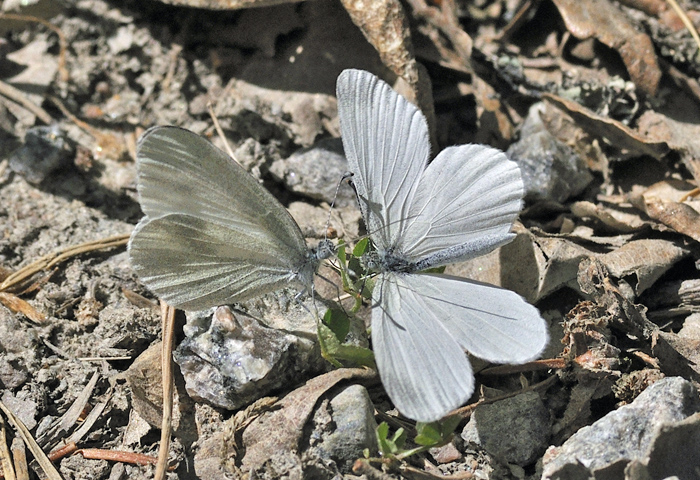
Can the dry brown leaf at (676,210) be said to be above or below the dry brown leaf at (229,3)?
below

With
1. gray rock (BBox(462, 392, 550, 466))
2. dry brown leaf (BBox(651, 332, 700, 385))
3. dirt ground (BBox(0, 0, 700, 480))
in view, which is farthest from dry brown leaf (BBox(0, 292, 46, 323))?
dry brown leaf (BBox(651, 332, 700, 385))

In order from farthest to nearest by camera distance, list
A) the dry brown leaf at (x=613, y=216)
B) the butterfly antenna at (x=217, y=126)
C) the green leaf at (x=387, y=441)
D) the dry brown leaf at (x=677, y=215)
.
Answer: the butterfly antenna at (x=217, y=126), the dry brown leaf at (x=613, y=216), the dry brown leaf at (x=677, y=215), the green leaf at (x=387, y=441)

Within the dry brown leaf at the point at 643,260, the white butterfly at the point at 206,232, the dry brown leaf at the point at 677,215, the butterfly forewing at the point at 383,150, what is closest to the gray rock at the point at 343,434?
the white butterfly at the point at 206,232

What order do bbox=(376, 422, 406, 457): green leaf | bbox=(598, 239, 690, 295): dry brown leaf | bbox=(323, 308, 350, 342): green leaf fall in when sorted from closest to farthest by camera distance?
bbox=(376, 422, 406, 457): green leaf < bbox=(323, 308, 350, 342): green leaf < bbox=(598, 239, 690, 295): dry brown leaf

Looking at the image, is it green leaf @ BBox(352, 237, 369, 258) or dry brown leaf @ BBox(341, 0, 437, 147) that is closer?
green leaf @ BBox(352, 237, 369, 258)

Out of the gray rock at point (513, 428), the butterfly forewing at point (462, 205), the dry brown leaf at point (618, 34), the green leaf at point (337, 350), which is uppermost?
the dry brown leaf at point (618, 34)

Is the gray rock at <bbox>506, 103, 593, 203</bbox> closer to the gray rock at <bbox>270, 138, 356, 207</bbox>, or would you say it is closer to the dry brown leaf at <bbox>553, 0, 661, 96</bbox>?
the dry brown leaf at <bbox>553, 0, 661, 96</bbox>

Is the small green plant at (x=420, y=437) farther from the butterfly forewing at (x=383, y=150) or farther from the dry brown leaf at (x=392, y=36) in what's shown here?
the dry brown leaf at (x=392, y=36)

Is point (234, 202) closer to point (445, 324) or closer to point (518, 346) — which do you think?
point (445, 324)
